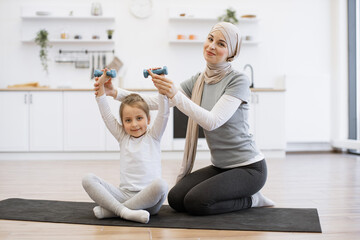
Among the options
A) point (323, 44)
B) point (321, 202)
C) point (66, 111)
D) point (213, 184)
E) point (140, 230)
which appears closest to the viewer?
point (140, 230)

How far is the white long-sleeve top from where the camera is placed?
202cm

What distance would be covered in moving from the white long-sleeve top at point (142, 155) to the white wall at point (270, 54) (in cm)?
361

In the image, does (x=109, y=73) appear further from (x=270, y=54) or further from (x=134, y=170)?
(x=270, y=54)

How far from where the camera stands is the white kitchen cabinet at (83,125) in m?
5.18

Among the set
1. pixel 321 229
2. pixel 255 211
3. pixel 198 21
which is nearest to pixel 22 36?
pixel 198 21

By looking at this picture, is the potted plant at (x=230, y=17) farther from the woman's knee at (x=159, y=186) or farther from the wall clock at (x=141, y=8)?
the woman's knee at (x=159, y=186)

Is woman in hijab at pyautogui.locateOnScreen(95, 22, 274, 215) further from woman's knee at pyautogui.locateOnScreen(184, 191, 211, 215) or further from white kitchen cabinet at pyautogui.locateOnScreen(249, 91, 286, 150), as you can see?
white kitchen cabinet at pyautogui.locateOnScreen(249, 91, 286, 150)

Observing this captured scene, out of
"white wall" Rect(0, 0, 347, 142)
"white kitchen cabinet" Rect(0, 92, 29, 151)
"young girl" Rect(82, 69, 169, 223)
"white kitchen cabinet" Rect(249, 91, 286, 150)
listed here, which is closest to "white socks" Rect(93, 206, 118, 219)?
"young girl" Rect(82, 69, 169, 223)

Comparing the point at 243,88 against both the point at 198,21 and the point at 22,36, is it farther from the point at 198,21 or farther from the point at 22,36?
the point at 22,36

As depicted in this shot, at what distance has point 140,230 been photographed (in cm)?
182

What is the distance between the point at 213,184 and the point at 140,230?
0.46 metres

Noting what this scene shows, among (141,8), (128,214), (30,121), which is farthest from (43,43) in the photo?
(128,214)

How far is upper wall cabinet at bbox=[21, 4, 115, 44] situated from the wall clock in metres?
0.29

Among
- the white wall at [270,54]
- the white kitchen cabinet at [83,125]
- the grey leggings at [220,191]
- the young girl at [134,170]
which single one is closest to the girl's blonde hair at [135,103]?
the young girl at [134,170]
